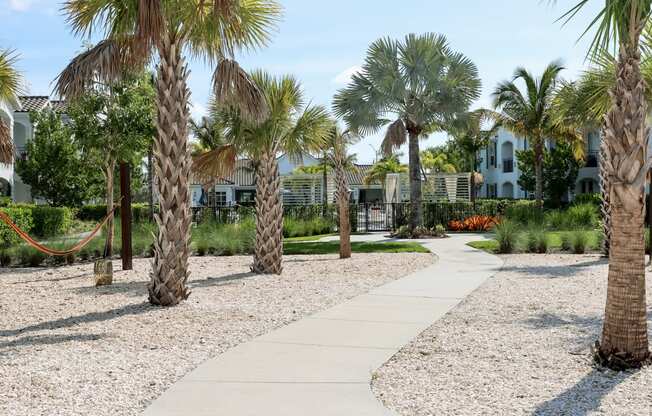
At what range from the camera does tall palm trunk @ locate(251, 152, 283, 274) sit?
46.3 feet

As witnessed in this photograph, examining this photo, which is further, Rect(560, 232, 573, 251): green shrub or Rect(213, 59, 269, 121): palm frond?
Rect(560, 232, 573, 251): green shrub

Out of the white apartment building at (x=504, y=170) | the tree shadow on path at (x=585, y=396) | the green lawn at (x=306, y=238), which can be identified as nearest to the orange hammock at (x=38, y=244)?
the tree shadow on path at (x=585, y=396)

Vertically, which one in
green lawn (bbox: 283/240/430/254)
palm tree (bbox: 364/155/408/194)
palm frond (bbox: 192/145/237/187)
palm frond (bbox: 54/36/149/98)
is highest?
palm tree (bbox: 364/155/408/194)

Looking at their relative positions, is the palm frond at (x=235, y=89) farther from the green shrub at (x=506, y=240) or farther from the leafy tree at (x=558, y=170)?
the leafy tree at (x=558, y=170)

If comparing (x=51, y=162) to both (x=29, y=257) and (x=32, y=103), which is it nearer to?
(x=32, y=103)

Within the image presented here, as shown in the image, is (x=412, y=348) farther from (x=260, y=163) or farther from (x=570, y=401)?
(x=260, y=163)

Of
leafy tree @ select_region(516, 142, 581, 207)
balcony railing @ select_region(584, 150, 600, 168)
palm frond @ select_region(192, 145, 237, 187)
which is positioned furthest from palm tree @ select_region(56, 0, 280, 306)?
balcony railing @ select_region(584, 150, 600, 168)

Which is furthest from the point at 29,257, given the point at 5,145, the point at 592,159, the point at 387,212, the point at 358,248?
the point at 592,159

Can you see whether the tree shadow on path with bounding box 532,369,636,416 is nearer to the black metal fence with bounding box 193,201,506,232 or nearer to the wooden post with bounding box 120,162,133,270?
the wooden post with bounding box 120,162,133,270

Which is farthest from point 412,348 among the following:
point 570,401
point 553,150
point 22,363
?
point 553,150

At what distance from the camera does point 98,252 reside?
17938mm

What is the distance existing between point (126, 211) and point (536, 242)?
10.5m

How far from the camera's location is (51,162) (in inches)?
1271

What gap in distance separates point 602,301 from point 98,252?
12365mm
